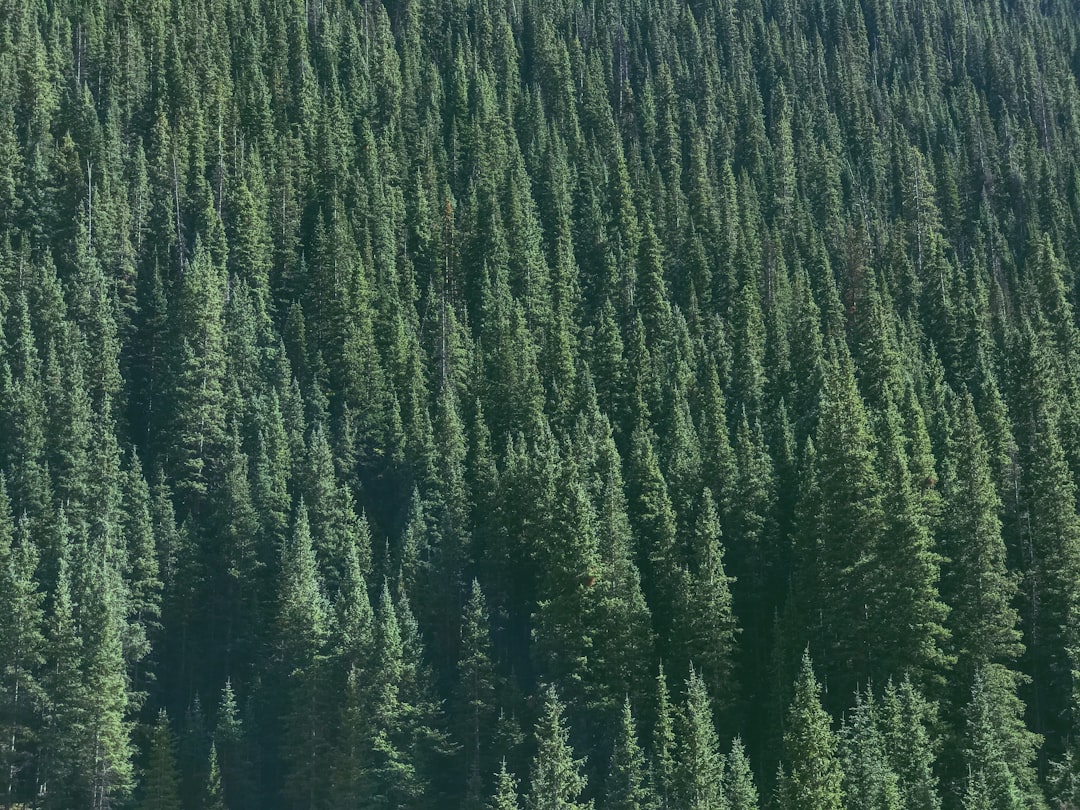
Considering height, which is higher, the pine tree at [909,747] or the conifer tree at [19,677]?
the conifer tree at [19,677]

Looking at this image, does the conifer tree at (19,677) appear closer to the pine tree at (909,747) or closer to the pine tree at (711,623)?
the pine tree at (711,623)

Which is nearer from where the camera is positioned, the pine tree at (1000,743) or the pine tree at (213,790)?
the pine tree at (1000,743)

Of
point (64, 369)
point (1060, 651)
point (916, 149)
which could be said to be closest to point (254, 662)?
point (64, 369)

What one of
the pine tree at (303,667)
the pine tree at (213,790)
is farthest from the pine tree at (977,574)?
the pine tree at (213,790)

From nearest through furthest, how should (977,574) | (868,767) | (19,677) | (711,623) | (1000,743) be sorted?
(868,767) < (1000,743) < (977,574) < (711,623) < (19,677)

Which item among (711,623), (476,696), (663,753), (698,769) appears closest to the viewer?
(698,769)

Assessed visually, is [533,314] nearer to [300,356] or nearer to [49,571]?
[300,356]

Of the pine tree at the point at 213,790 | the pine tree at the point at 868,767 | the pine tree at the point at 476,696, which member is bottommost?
the pine tree at the point at 868,767

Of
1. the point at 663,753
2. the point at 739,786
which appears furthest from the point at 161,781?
the point at 739,786

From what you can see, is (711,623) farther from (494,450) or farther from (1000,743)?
(494,450)
